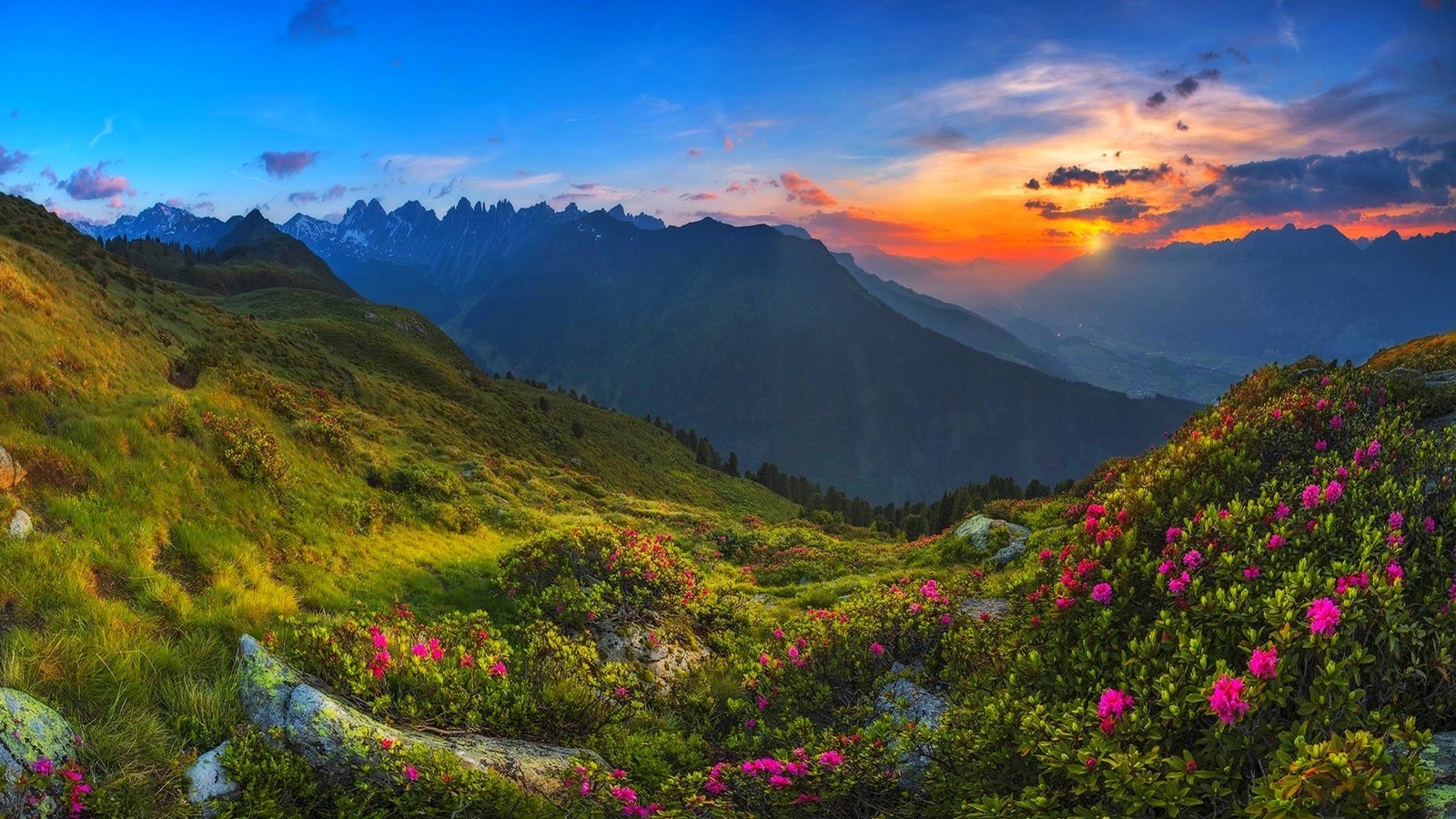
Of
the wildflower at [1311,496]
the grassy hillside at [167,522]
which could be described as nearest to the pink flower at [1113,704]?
the wildflower at [1311,496]

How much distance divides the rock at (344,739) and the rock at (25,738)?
1449 millimetres

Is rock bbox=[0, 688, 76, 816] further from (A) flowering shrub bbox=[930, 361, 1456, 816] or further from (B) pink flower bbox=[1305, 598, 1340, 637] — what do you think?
(B) pink flower bbox=[1305, 598, 1340, 637]

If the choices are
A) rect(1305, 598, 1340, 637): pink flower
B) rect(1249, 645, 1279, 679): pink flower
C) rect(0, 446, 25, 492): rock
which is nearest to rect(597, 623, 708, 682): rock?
rect(1249, 645, 1279, 679): pink flower

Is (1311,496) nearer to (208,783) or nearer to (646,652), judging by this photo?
(646,652)

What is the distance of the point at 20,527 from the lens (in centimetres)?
896

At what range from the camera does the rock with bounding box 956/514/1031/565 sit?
18000 mm

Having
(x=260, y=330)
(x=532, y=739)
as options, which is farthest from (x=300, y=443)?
(x=260, y=330)

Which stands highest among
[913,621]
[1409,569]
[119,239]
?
[119,239]

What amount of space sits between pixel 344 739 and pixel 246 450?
34.6ft

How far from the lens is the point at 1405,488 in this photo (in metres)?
6.16

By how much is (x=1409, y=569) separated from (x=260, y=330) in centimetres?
6998

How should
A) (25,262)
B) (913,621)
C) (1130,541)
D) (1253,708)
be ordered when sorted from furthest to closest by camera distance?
(25,262)
(913,621)
(1130,541)
(1253,708)

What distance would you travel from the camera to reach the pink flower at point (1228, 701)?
14.9 ft

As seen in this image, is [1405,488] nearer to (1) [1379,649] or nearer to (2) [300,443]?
(1) [1379,649]
